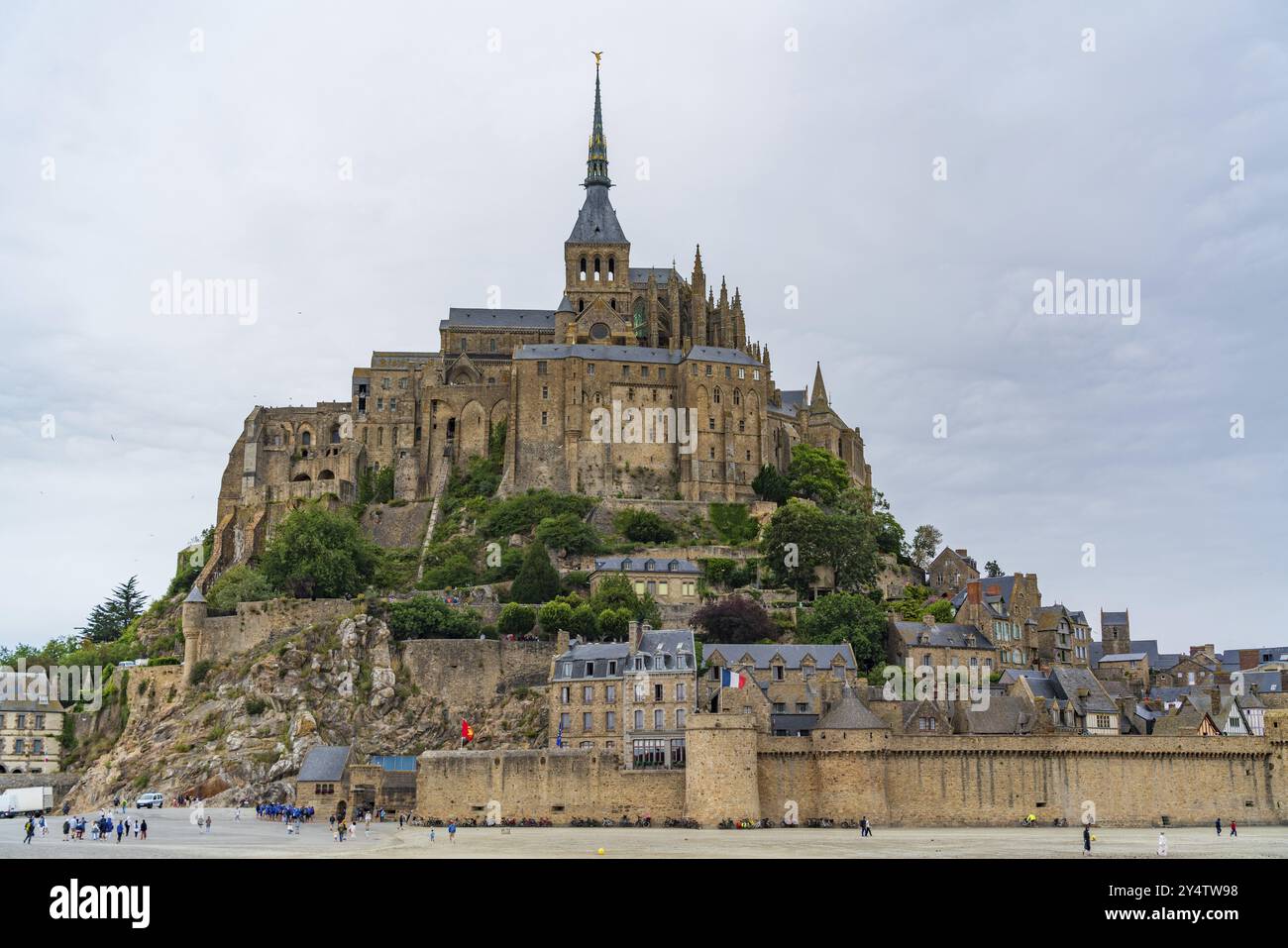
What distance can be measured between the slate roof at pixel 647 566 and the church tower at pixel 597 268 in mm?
24238

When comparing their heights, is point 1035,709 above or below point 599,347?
below

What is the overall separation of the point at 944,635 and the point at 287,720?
33036mm

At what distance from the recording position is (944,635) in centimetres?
7825

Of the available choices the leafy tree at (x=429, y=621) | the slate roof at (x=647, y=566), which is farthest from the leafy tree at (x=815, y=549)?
the leafy tree at (x=429, y=621)

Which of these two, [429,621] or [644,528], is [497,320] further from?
[429,621]

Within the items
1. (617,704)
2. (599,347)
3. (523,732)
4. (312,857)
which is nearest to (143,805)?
(523,732)

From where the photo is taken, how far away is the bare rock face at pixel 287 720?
71.4 metres

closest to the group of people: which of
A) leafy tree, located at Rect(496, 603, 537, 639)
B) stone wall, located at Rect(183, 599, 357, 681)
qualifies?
stone wall, located at Rect(183, 599, 357, 681)

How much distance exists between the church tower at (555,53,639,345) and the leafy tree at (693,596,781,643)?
32083mm

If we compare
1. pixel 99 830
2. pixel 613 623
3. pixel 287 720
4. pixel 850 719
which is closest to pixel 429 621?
pixel 287 720

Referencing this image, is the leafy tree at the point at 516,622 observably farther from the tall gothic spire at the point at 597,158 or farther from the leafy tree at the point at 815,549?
the tall gothic spire at the point at 597,158
